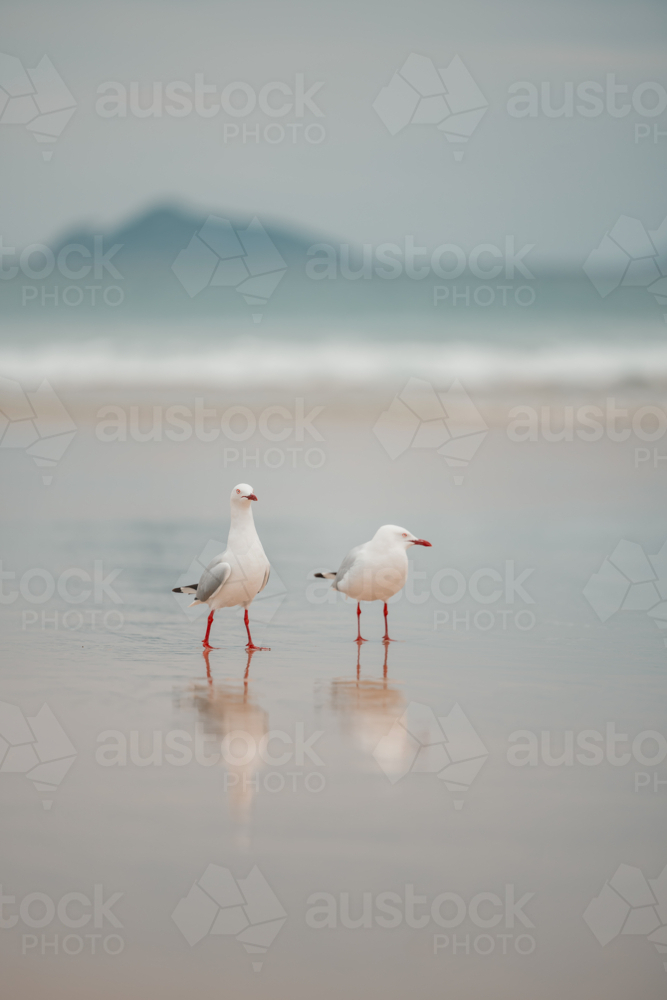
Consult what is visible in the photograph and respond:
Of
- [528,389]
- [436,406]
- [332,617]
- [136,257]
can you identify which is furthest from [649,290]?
[332,617]

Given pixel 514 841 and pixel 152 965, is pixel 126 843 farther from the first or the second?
pixel 514 841

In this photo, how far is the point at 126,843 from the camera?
236 centimetres

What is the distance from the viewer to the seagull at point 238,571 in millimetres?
4125

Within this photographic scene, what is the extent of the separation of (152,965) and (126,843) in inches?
16.6
